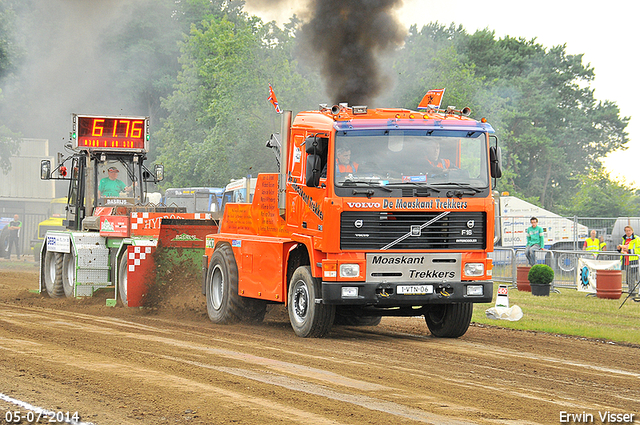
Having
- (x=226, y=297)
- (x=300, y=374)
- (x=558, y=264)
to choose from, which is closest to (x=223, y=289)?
(x=226, y=297)

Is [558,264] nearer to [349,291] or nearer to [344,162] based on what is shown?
[349,291]

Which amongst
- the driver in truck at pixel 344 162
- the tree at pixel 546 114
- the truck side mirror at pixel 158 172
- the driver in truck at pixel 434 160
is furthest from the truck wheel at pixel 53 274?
the tree at pixel 546 114

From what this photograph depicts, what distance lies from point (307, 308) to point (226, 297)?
7.85 feet

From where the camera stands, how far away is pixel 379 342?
36.3ft

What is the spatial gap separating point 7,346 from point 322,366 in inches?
148

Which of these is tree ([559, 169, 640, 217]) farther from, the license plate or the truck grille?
the license plate

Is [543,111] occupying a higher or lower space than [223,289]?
higher

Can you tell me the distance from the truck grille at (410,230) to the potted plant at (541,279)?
9.30 m

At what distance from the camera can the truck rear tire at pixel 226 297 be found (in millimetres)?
13023

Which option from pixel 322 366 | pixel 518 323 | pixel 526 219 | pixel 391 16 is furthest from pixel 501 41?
pixel 322 366

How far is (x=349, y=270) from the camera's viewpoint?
10.5 m

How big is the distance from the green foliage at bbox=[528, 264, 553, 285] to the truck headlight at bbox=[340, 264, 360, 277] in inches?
404

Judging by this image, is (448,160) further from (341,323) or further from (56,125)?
(56,125)

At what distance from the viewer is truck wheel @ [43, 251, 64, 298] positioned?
711 inches
